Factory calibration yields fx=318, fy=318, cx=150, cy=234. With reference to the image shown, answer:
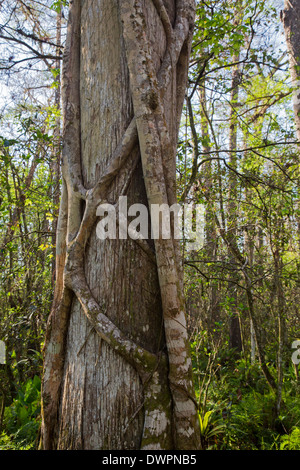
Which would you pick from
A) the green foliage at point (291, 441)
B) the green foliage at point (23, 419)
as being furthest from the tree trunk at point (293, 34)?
the green foliage at point (23, 419)

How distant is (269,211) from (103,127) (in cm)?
280

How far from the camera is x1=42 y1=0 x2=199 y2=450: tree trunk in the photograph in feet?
5.31

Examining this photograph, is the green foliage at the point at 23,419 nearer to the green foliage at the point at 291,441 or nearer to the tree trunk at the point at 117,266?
the tree trunk at the point at 117,266

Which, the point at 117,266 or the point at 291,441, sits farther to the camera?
the point at 291,441

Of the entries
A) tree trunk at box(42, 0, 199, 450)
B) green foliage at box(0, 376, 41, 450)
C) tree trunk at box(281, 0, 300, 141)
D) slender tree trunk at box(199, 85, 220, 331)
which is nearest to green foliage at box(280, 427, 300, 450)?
slender tree trunk at box(199, 85, 220, 331)

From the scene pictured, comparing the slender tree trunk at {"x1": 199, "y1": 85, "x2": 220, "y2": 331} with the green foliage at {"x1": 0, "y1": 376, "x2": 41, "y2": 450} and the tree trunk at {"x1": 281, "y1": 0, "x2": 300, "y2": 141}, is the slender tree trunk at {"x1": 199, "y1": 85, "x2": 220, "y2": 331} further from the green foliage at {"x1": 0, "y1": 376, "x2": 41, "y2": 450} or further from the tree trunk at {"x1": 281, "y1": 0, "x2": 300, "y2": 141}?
the green foliage at {"x1": 0, "y1": 376, "x2": 41, "y2": 450}

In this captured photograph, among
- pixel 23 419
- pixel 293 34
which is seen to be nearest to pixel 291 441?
pixel 23 419

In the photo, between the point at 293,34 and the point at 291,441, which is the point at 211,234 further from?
the point at 293,34

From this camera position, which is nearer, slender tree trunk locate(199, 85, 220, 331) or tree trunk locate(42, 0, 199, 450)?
tree trunk locate(42, 0, 199, 450)

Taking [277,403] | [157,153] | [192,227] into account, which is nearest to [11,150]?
[192,227]

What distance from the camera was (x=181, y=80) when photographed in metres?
2.45

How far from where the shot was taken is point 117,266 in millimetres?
1802

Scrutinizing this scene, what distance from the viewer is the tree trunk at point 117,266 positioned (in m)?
1.62

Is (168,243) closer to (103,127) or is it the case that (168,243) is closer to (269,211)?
(103,127)
